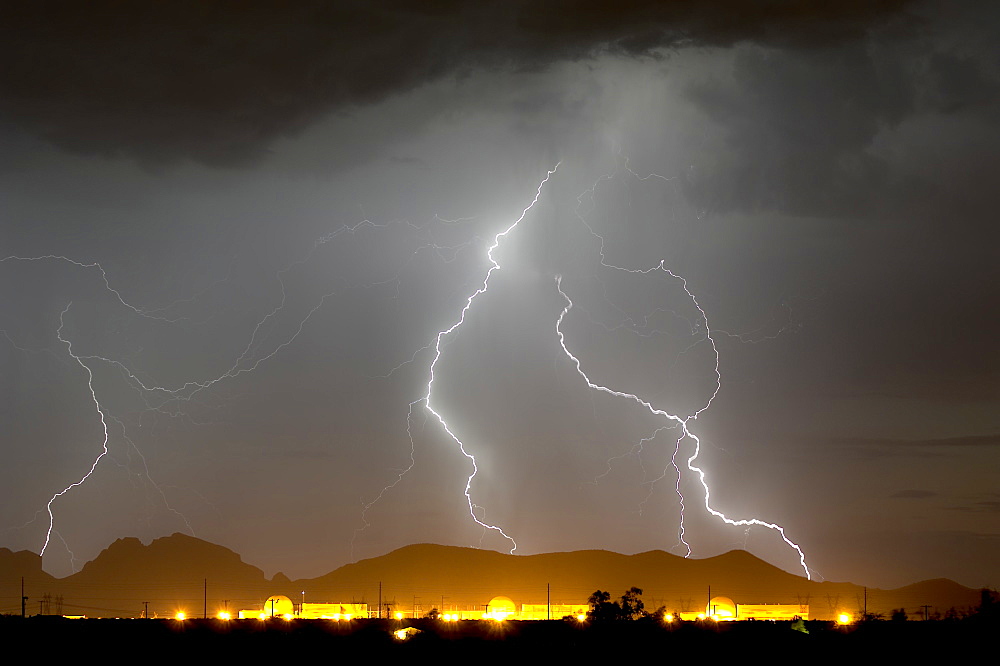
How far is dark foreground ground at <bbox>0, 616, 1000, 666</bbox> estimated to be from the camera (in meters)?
37.1

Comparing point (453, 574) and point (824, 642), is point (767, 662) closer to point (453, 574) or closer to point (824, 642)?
point (824, 642)

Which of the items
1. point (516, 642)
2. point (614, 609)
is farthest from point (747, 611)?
point (516, 642)

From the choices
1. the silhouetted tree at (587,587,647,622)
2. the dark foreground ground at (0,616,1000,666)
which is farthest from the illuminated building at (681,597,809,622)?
the dark foreground ground at (0,616,1000,666)

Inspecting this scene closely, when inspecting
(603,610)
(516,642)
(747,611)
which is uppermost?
(603,610)

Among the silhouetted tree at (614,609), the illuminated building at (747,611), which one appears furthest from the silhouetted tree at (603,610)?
the illuminated building at (747,611)

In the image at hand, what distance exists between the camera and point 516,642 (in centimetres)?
4147

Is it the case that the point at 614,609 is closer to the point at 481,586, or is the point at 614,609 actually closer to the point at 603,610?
the point at 603,610

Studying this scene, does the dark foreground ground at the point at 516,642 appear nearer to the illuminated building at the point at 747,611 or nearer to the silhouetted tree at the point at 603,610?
the silhouetted tree at the point at 603,610

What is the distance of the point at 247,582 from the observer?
177625 millimetres

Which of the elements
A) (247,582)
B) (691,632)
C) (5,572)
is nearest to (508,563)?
(247,582)

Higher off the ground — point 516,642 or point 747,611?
point 747,611

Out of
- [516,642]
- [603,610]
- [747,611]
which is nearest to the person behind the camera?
[516,642]

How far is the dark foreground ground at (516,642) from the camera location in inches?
1460

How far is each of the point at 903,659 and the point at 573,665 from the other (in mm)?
9261
